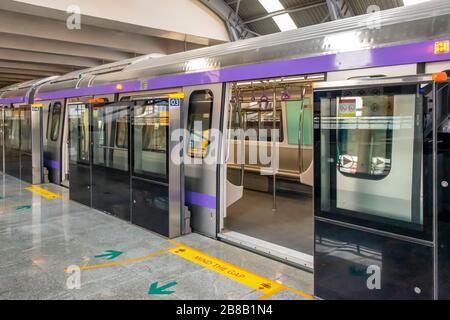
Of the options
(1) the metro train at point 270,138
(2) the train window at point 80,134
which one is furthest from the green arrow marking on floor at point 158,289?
(2) the train window at point 80,134

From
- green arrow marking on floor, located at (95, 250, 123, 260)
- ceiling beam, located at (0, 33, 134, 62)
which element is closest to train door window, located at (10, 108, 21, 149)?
ceiling beam, located at (0, 33, 134, 62)

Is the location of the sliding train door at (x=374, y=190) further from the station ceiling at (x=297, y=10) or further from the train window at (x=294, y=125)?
the station ceiling at (x=297, y=10)

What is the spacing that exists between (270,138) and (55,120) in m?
5.34

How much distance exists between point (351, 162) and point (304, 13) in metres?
8.46

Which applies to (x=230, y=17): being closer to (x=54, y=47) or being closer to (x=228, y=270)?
(x=54, y=47)

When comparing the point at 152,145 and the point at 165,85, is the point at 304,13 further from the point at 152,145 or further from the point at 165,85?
the point at 152,145

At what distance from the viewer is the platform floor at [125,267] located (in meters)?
3.41

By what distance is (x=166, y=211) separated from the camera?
4.93 m

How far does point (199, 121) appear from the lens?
16.7 ft

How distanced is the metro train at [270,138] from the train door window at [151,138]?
0.02m

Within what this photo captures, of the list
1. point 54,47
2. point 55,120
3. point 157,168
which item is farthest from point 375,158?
point 54,47

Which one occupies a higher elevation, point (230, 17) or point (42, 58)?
point (230, 17)

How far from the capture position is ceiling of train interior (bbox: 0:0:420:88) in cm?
726
